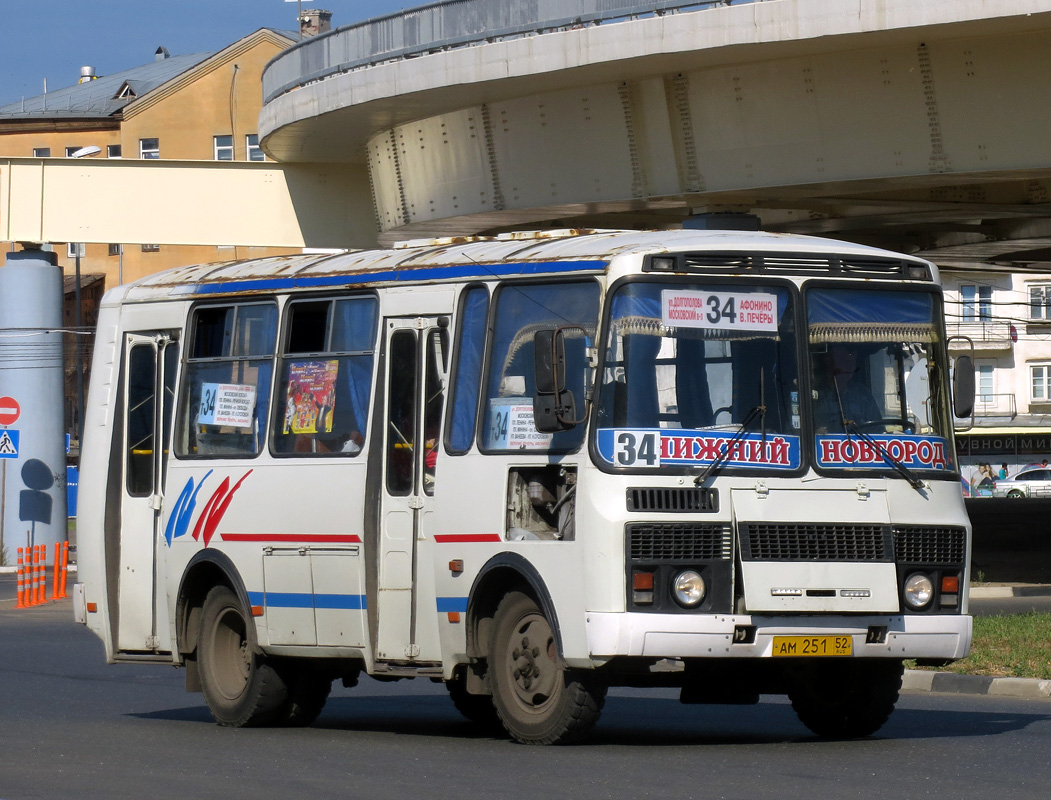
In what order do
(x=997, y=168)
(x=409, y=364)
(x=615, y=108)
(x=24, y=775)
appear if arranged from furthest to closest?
A: (x=615, y=108) → (x=997, y=168) → (x=409, y=364) → (x=24, y=775)

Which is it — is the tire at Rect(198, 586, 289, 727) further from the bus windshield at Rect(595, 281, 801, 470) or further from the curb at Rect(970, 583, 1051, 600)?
the curb at Rect(970, 583, 1051, 600)

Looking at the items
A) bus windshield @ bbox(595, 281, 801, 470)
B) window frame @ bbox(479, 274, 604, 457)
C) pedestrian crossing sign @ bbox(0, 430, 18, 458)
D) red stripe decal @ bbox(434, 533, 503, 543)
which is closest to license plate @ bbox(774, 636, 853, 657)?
bus windshield @ bbox(595, 281, 801, 470)

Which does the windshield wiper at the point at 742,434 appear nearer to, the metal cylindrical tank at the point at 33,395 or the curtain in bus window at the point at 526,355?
the curtain in bus window at the point at 526,355

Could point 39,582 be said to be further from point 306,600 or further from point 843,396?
point 843,396

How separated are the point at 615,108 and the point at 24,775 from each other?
47.2 feet

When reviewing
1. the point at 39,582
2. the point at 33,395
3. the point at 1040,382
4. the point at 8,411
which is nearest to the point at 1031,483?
the point at 1040,382

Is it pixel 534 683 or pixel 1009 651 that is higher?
pixel 534 683

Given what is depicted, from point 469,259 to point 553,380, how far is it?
5.29 feet

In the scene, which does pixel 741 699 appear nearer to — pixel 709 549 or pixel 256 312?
pixel 709 549

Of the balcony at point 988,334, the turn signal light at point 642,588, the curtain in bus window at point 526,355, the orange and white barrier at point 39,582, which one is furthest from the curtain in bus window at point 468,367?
the balcony at point 988,334

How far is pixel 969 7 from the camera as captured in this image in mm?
18812

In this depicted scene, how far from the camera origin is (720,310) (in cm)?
1040

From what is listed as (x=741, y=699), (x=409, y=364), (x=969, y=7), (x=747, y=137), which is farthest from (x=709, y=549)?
(x=747, y=137)

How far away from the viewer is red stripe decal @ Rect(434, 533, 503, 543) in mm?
10562
